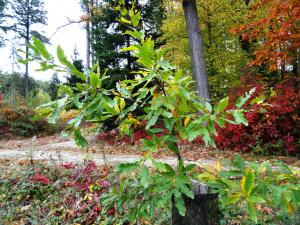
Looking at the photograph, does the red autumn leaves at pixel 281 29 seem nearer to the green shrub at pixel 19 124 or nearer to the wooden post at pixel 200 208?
the wooden post at pixel 200 208

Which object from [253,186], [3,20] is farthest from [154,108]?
[3,20]

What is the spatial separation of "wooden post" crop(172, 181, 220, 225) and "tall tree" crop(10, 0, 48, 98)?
94.3 ft

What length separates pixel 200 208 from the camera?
5.13 ft

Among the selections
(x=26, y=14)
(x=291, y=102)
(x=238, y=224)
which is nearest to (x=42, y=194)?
(x=238, y=224)

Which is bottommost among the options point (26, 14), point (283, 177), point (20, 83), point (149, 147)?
point (283, 177)

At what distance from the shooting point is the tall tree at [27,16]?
28578 millimetres

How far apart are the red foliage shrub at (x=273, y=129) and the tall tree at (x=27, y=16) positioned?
2428cm

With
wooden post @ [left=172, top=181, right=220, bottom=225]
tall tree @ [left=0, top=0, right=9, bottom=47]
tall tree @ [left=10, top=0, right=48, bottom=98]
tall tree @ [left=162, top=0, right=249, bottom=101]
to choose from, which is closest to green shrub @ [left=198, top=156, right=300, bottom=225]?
wooden post @ [left=172, top=181, right=220, bottom=225]

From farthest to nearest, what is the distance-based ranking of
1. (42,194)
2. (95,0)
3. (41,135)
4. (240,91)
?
1. (95,0)
2. (41,135)
3. (240,91)
4. (42,194)

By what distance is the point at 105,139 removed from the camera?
37.0 feet

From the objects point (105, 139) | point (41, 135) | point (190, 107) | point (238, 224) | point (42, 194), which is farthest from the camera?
point (41, 135)

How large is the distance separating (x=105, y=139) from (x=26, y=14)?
2360 centimetres

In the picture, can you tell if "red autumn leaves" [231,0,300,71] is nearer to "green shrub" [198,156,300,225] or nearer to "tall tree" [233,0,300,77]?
"tall tree" [233,0,300,77]

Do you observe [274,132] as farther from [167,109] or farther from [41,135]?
[41,135]
